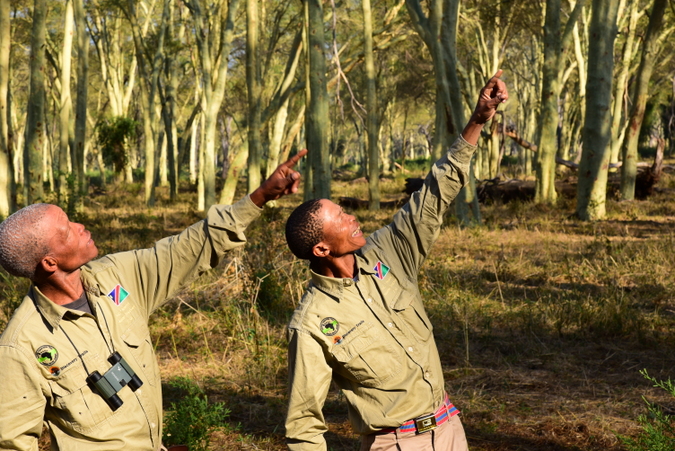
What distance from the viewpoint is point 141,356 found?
2455mm

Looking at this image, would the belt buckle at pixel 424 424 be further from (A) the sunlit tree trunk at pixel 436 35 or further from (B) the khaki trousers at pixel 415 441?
(A) the sunlit tree trunk at pixel 436 35

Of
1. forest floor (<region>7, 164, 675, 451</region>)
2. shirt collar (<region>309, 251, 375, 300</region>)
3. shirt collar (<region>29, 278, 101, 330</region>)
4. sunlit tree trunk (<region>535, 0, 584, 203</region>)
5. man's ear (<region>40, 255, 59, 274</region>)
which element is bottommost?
forest floor (<region>7, 164, 675, 451</region>)

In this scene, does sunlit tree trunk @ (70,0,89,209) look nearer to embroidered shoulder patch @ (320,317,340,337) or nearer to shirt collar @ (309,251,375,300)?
shirt collar @ (309,251,375,300)

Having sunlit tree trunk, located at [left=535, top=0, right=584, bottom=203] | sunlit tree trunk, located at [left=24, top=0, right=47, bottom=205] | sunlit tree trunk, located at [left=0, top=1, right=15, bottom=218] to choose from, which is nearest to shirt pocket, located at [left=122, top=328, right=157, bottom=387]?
sunlit tree trunk, located at [left=0, top=1, right=15, bottom=218]

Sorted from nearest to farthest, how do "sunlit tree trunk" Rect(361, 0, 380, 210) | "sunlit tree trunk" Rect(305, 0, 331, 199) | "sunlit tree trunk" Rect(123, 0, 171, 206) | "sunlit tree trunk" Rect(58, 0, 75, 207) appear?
"sunlit tree trunk" Rect(305, 0, 331, 199) < "sunlit tree trunk" Rect(361, 0, 380, 210) < "sunlit tree trunk" Rect(58, 0, 75, 207) < "sunlit tree trunk" Rect(123, 0, 171, 206)

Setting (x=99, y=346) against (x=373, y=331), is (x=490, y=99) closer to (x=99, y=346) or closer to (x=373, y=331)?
(x=373, y=331)

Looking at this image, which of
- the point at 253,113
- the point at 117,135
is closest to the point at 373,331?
the point at 253,113

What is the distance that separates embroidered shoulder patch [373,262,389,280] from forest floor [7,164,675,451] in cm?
179

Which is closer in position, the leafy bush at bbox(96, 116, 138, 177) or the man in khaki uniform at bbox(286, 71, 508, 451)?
the man in khaki uniform at bbox(286, 71, 508, 451)

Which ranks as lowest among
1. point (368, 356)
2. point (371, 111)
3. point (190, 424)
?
point (190, 424)

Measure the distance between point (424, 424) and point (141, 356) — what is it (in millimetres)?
1088

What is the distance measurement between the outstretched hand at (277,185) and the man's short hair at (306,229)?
96 millimetres

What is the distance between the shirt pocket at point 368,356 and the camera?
2365 mm

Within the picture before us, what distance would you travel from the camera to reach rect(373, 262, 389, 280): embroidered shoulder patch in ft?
8.47
